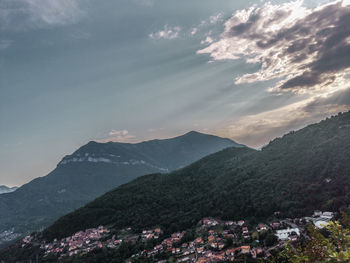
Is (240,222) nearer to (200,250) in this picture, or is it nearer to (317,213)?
(200,250)

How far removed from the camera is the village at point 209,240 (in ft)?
152

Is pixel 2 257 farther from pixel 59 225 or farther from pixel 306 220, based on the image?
pixel 306 220

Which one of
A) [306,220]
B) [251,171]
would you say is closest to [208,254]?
[306,220]

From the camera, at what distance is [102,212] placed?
99375 millimetres

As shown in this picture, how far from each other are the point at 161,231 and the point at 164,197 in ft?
107

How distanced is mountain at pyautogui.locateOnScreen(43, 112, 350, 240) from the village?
16.4ft

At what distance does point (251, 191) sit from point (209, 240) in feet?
94.1

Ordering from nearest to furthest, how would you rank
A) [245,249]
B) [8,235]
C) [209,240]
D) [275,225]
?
[245,249] < [275,225] < [209,240] < [8,235]

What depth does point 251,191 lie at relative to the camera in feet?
257

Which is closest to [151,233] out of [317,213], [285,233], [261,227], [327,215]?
[261,227]

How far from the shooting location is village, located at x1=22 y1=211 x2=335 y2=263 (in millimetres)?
46312

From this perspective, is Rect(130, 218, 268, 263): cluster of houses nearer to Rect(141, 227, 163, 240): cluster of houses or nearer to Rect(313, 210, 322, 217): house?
Rect(141, 227, 163, 240): cluster of houses

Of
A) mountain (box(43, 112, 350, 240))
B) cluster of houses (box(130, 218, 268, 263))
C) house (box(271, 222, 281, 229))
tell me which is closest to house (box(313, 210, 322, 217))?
mountain (box(43, 112, 350, 240))

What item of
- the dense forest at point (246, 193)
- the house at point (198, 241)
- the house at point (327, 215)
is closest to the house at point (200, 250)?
the house at point (198, 241)
